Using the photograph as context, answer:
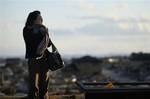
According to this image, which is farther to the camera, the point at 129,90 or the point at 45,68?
the point at 45,68

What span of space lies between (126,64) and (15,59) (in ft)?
49.5

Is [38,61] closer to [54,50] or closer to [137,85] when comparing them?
[54,50]

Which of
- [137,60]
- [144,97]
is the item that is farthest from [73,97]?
[137,60]

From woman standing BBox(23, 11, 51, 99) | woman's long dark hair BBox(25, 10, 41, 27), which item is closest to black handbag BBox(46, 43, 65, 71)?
woman standing BBox(23, 11, 51, 99)

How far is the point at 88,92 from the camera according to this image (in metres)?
9.59

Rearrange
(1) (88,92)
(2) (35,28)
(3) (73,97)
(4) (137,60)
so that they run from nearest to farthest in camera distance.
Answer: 1. (1) (88,92)
2. (2) (35,28)
3. (3) (73,97)
4. (4) (137,60)

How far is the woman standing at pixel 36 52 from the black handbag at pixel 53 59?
0.27 ft

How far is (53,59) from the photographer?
1067cm

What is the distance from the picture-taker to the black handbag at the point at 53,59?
1068 cm

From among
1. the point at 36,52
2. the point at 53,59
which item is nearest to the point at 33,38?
the point at 36,52

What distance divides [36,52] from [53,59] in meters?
0.40

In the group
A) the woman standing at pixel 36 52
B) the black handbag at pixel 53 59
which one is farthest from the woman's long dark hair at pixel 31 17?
the black handbag at pixel 53 59

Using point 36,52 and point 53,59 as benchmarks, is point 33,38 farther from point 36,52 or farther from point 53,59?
point 53,59

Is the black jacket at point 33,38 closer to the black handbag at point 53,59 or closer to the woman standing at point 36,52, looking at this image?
the woman standing at point 36,52
